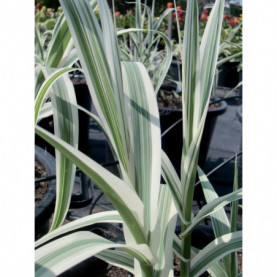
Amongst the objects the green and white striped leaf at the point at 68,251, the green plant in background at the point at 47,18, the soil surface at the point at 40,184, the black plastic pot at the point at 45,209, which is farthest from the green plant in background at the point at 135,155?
the green plant in background at the point at 47,18

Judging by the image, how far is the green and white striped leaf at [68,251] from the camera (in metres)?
0.25

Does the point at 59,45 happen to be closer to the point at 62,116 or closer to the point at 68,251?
the point at 62,116

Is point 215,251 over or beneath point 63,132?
beneath

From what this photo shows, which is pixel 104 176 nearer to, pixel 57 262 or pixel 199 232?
pixel 57 262

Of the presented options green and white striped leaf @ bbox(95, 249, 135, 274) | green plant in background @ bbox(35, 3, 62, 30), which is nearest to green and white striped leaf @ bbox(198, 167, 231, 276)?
green and white striped leaf @ bbox(95, 249, 135, 274)

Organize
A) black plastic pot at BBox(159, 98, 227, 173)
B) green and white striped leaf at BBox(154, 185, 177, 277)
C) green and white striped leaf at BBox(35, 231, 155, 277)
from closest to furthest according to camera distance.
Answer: green and white striped leaf at BBox(35, 231, 155, 277) → green and white striped leaf at BBox(154, 185, 177, 277) → black plastic pot at BBox(159, 98, 227, 173)

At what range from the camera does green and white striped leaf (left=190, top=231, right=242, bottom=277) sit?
0.41 metres

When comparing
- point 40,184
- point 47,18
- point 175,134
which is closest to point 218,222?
point 40,184

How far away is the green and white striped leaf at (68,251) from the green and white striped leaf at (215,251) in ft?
0.47

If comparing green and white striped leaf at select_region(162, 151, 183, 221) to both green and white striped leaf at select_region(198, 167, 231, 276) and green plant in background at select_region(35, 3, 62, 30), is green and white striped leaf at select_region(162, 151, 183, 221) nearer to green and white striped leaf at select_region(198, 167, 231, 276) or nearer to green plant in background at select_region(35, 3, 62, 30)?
green and white striped leaf at select_region(198, 167, 231, 276)

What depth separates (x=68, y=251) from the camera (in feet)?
0.88

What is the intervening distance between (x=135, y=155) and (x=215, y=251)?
0.16 meters
